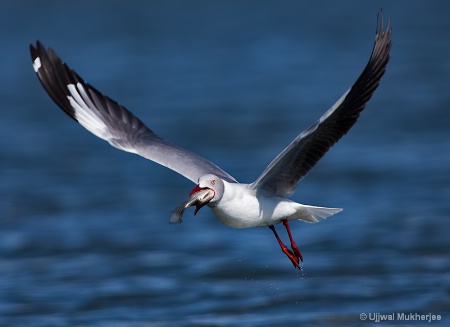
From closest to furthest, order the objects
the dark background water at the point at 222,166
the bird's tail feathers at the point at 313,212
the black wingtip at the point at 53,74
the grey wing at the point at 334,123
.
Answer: the grey wing at the point at 334,123 → the bird's tail feathers at the point at 313,212 → the black wingtip at the point at 53,74 → the dark background water at the point at 222,166

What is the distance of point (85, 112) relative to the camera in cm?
1105

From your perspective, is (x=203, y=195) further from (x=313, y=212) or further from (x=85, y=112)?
(x=85, y=112)

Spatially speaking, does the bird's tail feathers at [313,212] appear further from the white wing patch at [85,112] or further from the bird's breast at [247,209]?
Answer: the white wing patch at [85,112]

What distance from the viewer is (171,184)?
16.8 metres

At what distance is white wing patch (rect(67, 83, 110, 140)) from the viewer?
10961 millimetres

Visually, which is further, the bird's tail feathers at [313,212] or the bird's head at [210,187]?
the bird's tail feathers at [313,212]

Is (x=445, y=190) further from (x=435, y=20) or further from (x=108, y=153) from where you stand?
(x=435, y=20)

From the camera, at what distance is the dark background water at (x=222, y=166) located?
12.1 meters

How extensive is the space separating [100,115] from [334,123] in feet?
8.85

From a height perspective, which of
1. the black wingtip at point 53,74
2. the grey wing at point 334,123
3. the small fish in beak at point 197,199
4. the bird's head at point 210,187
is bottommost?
the small fish in beak at point 197,199

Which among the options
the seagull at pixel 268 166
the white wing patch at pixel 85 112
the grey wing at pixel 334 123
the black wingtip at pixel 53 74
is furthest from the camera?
the white wing patch at pixel 85 112

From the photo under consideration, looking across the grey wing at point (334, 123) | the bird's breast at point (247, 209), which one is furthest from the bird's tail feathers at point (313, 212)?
the grey wing at point (334, 123)

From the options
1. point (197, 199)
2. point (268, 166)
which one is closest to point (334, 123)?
point (268, 166)

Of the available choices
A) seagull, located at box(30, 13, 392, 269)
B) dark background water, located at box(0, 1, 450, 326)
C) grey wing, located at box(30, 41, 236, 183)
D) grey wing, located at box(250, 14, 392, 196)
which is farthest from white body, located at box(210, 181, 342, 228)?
dark background water, located at box(0, 1, 450, 326)
